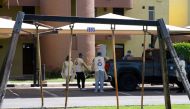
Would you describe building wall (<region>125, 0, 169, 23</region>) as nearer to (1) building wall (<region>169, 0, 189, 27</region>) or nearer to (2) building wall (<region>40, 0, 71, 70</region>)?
(1) building wall (<region>169, 0, 189, 27</region>)

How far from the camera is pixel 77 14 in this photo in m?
37.8

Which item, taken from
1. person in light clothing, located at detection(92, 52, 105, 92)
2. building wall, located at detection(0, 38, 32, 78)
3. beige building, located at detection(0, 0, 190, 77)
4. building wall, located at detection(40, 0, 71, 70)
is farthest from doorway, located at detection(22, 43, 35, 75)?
person in light clothing, located at detection(92, 52, 105, 92)

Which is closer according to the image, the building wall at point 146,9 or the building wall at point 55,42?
the building wall at point 55,42

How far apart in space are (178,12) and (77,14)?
15.7 metres

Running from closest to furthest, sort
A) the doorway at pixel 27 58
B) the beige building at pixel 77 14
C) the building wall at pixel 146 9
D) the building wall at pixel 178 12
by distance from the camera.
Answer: the beige building at pixel 77 14 → the doorway at pixel 27 58 → the building wall at pixel 146 9 → the building wall at pixel 178 12

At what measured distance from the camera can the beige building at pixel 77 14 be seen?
37844 millimetres

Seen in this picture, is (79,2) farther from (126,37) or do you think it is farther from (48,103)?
(48,103)

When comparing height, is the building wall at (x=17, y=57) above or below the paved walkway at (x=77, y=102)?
above

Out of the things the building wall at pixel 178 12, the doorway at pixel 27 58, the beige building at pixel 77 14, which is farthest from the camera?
the building wall at pixel 178 12

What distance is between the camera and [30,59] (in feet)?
138

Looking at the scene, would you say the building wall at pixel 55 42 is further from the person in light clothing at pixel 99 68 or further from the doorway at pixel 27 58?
the person in light clothing at pixel 99 68

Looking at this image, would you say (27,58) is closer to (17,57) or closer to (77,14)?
(17,57)

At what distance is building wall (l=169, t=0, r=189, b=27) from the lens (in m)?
50.3

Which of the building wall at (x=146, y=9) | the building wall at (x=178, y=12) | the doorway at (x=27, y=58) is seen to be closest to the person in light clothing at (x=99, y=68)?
the doorway at (x=27, y=58)
